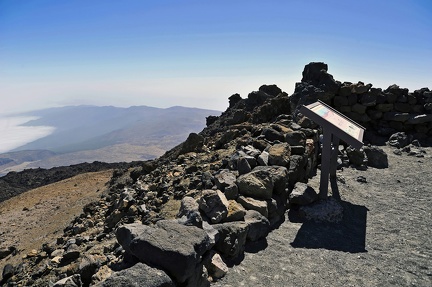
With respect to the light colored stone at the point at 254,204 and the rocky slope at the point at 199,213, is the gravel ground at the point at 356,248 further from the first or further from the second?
the light colored stone at the point at 254,204

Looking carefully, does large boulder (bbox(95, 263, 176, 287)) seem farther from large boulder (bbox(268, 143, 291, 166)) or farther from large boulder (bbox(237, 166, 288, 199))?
large boulder (bbox(268, 143, 291, 166))

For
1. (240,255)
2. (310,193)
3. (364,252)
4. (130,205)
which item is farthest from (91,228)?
(364,252)

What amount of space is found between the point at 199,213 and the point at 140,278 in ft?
7.47

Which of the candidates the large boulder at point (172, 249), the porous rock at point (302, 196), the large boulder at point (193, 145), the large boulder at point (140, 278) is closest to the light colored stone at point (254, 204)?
the porous rock at point (302, 196)

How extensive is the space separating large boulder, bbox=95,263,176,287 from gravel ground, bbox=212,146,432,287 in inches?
70.7

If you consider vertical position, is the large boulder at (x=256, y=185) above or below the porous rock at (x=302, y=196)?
above

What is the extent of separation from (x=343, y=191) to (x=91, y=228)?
9.00 meters

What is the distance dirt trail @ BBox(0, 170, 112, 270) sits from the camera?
1709cm

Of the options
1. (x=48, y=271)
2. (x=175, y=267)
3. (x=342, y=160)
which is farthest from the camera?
(x=342, y=160)

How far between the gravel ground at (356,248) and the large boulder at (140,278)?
180 centimetres

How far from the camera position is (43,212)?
2258cm

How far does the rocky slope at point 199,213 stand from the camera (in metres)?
5.59

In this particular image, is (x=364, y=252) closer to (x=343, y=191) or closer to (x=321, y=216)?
Answer: (x=321, y=216)

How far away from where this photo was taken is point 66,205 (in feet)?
74.4
